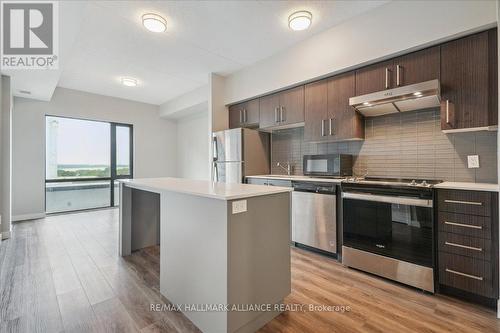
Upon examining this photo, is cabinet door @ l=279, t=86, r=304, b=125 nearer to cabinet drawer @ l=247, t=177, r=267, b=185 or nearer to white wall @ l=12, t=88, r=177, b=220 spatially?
cabinet drawer @ l=247, t=177, r=267, b=185

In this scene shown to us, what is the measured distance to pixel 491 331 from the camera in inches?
63.4

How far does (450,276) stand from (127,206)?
11.5 feet

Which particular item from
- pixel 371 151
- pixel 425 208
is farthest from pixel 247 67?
pixel 425 208

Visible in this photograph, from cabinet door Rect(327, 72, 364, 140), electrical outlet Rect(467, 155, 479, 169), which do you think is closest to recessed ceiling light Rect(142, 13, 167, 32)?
cabinet door Rect(327, 72, 364, 140)

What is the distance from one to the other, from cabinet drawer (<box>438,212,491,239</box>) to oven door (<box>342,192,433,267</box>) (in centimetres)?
10

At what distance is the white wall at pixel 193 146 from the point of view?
19.9 ft

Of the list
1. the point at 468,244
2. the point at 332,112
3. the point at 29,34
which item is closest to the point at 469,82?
the point at 332,112

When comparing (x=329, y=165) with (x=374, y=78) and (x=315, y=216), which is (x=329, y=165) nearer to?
(x=315, y=216)

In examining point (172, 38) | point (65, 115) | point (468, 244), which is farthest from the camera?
point (65, 115)

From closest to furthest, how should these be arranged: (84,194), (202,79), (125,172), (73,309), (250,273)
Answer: (250,273), (73,309), (202,79), (84,194), (125,172)

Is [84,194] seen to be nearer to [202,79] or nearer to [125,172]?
[125,172]

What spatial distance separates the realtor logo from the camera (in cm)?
221

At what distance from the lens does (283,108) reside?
3.58 metres

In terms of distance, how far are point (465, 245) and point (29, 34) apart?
476cm
